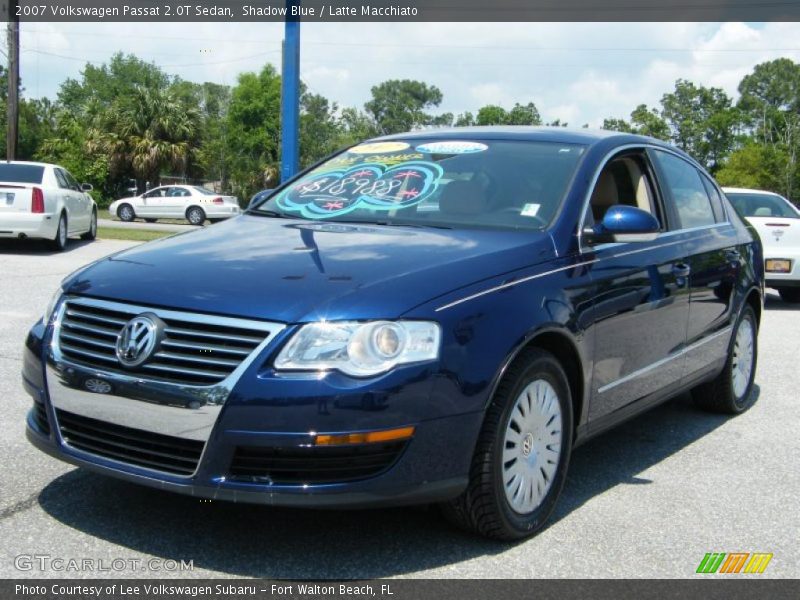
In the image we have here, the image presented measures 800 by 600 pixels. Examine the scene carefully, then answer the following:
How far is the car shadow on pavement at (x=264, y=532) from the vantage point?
3.41m

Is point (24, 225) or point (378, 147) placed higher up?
Answer: point (378, 147)

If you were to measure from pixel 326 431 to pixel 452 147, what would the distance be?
7.32 ft

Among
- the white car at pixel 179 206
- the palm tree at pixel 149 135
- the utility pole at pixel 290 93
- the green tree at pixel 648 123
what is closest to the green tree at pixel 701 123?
the green tree at pixel 648 123

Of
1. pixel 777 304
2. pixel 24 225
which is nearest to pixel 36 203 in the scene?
pixel 24 225

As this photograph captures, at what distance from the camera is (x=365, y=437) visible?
3139mm

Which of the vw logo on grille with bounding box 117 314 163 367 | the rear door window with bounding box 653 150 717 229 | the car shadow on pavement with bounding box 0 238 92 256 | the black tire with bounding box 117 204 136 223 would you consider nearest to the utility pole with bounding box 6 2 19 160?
the black tire with bounding box 117 204 136 223

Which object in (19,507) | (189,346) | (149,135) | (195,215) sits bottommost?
(195,215)

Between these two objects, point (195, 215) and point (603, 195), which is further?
point (195, 215)

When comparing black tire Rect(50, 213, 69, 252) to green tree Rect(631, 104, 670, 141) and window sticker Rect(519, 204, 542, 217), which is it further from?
green tree Rect(631, 104, 670, 141)

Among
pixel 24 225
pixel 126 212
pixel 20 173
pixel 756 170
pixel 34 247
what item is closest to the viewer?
pixel 24 225

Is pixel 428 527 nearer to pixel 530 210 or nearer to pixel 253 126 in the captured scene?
pixel 530 210

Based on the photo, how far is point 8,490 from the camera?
4.03 m

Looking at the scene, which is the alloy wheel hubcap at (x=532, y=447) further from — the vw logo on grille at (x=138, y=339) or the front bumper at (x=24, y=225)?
A: the front bumper at (x=24, y=225)

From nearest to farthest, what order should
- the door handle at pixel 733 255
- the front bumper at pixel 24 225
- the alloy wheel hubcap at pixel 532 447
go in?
the alloy wheel hubcap at pixel 532 447
the door handle at pixel 733 255
the front bumper at pixel 24 225
